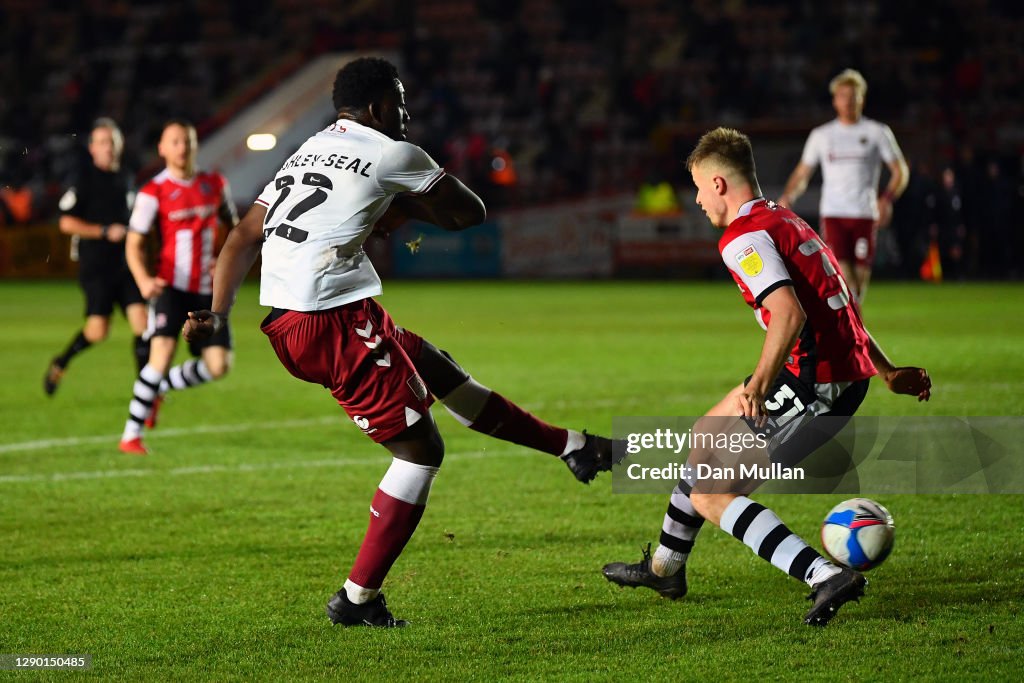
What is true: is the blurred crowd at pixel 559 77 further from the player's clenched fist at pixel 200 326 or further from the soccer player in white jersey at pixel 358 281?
the player's clenched fist at pixel 200 326

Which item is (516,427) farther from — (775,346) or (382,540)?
(775,346)

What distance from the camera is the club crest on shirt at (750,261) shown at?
14.3 ft

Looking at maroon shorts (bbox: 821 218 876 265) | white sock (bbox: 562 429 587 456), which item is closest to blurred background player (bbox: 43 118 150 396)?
maroon shorts (bbox: 821 218 876 265)

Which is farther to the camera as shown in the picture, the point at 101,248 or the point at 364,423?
the point at 101,248

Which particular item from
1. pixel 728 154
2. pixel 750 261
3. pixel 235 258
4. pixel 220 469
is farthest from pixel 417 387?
pixel 220 469

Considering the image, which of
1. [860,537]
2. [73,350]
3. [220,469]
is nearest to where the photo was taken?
[860,537]

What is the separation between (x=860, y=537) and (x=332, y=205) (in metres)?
2.08

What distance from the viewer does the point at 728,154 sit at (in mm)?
4574

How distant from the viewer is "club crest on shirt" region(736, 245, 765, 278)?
14.3 feet

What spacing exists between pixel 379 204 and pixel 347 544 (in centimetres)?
189

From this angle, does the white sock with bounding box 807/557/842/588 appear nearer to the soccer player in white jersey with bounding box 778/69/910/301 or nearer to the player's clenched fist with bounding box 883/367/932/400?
the player's clenched fist with bounding box 883/367/932/400

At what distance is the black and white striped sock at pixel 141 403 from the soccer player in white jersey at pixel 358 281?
163 inches

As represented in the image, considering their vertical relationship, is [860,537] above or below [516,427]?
below

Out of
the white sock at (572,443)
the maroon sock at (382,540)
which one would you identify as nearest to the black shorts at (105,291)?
the white sock at (572,443)
